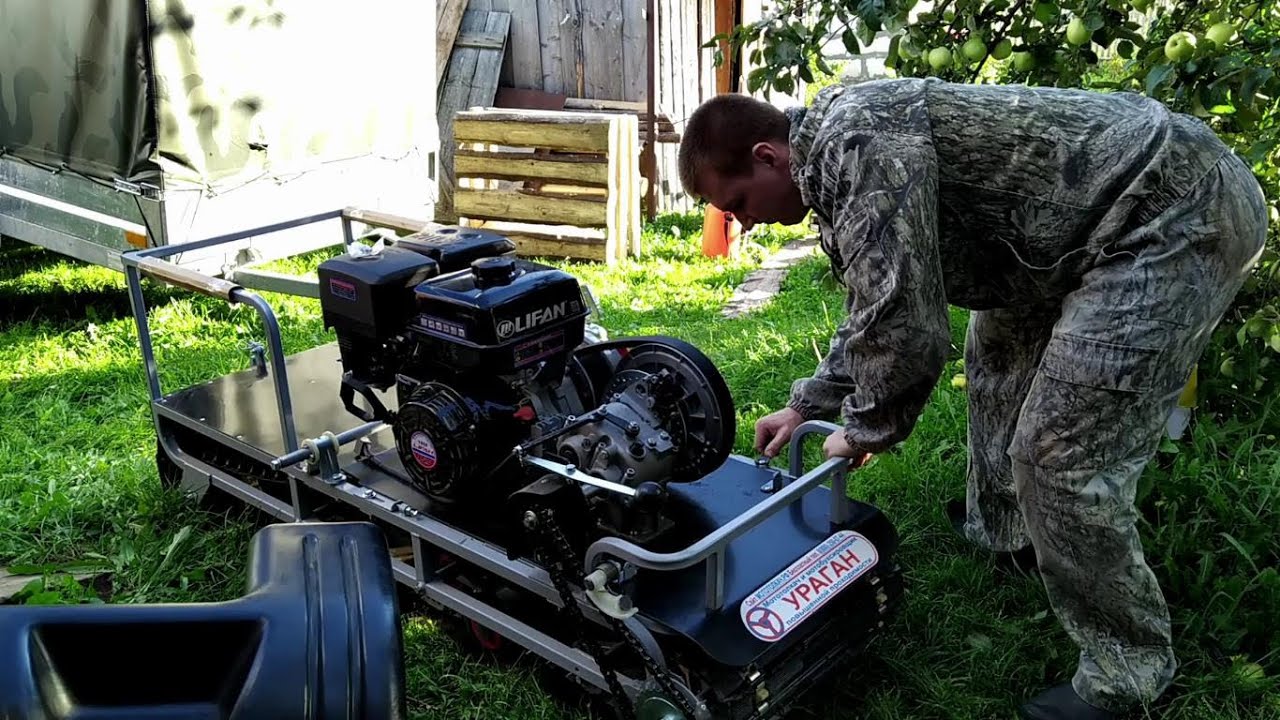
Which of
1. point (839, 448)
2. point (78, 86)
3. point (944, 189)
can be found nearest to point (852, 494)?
point (839, 448)

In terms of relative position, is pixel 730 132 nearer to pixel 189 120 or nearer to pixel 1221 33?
pixel 1221 33

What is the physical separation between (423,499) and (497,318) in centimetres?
70

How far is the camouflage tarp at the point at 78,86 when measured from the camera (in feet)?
18.8

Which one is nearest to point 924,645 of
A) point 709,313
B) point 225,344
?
point 709,313

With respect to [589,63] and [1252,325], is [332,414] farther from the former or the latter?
[589,63]

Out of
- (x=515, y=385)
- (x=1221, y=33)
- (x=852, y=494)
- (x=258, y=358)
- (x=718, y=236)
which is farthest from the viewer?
(x=718, y=236)

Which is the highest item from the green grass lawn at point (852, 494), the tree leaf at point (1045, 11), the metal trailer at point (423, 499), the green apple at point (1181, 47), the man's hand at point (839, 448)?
the tree leaf at point (1045, 11)

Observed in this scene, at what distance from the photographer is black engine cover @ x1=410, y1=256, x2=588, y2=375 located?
311 cm

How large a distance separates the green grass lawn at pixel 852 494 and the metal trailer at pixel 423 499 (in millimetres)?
214

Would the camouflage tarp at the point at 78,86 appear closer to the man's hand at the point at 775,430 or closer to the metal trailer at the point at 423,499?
the metal trailer at the point at 423,499

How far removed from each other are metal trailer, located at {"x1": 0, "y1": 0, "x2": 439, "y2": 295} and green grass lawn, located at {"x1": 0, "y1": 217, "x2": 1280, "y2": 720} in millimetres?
681

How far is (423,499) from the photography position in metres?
3.43

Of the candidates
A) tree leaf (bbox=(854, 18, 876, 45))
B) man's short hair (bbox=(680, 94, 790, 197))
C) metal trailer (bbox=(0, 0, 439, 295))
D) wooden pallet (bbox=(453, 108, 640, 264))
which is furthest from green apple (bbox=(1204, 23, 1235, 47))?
wooden pallet (bbox=(453, 108, 640, 264))

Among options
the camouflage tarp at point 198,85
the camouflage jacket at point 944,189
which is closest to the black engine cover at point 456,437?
the camouflage jacket at point 944,189
